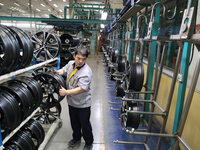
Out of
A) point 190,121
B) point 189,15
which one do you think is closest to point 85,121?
point 190,121

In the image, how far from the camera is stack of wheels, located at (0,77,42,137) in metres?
1.91

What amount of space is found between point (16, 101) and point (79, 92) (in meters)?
0.93

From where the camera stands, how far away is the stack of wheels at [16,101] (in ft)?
6.26

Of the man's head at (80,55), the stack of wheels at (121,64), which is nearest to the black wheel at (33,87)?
the man's head at (80,55)

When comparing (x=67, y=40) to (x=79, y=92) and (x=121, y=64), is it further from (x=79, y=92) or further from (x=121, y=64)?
(x=79, y=92)

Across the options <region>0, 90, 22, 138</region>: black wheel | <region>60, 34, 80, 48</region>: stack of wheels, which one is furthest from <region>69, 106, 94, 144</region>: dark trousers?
<region>60, 34, 80, 48</region>: stack of wheels

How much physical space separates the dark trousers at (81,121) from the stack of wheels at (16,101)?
2.32 ft

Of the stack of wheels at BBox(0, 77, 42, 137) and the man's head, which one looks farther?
the man's head

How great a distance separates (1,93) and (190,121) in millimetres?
3004

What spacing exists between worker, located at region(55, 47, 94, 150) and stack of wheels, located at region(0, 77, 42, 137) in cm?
44

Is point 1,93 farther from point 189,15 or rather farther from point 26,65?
point 189,15

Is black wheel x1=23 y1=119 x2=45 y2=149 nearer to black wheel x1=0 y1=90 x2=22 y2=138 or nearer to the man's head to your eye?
black wheel x1=0 y1=90 x2=22 y2=138

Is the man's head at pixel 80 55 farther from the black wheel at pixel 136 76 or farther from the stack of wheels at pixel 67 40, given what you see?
the stack of wheels at pixel 67 40

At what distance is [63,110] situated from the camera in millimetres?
4867
